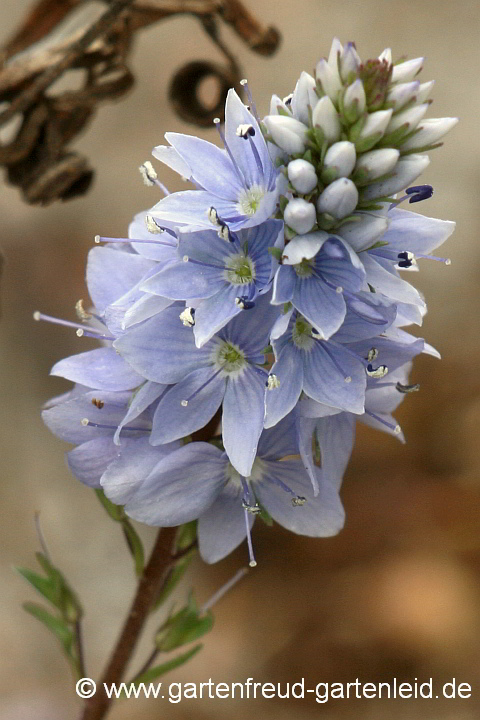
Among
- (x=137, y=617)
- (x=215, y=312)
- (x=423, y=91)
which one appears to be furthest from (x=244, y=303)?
(x=137, y=617)

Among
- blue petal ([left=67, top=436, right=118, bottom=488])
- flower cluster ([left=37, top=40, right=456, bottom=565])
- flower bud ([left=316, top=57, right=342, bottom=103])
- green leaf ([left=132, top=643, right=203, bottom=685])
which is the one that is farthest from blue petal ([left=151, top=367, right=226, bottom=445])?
green leaf ([left=132, top=643, right=203, bottom=685])

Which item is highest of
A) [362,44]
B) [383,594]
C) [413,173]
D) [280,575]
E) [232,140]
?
[232,140]

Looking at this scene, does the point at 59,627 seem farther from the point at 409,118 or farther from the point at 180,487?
the point at 409,118

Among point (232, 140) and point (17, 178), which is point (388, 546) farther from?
point (232, 140)

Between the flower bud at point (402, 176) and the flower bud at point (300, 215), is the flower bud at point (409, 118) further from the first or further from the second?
the flower bud at point (300, 215)

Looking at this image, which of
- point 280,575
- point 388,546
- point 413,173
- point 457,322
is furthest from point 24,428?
point 413,173

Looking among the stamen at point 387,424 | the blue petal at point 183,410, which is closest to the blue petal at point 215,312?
the blue petal at point 183,410
